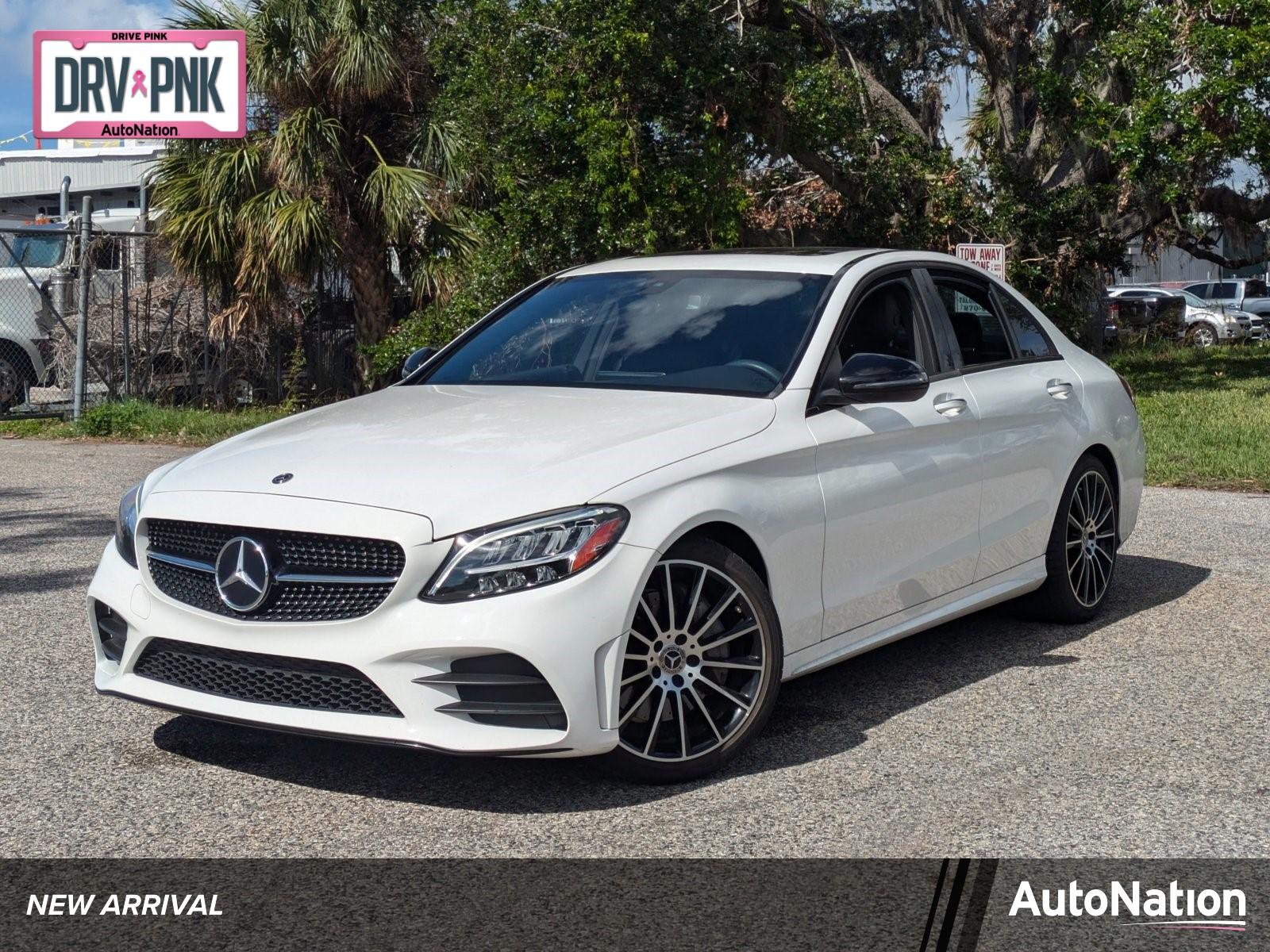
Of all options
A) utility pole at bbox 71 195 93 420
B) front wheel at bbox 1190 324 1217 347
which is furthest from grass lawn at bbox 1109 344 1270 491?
utility pole at bbox 71 195 93 420

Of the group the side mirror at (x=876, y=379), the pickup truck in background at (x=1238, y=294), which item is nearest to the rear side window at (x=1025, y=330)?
the side mirror at (x=876, y=379)

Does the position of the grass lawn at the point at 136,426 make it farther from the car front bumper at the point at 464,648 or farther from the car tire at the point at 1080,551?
the car front bumper at the point at 464,648

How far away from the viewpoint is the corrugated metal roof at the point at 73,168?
971 inches

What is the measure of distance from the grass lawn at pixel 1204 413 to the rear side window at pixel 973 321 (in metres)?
5.87

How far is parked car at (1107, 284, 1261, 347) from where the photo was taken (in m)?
34.3

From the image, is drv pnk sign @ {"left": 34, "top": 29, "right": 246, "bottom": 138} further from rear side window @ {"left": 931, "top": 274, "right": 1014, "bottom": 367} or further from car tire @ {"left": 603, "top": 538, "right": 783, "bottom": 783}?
car tire @ {"left": 603, "top": 538, "right": 783, "bottom": 783}

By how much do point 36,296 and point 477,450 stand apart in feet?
50.0

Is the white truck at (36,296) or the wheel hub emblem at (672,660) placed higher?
the white truck at (36,296)

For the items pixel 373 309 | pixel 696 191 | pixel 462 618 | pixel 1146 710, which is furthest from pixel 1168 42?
pixel 462 618

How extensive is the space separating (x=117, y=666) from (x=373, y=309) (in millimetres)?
14086

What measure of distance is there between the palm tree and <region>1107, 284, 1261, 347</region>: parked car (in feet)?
68.6

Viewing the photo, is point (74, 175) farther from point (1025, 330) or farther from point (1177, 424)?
point (1025, 330)

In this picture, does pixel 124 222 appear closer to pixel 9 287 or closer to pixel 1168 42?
pixel 9 287

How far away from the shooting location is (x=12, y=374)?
1845 cm
